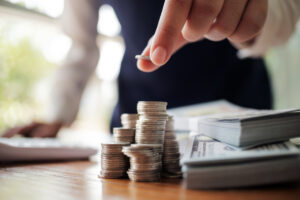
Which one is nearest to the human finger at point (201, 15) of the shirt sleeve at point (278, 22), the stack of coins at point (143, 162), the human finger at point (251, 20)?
the human finger at point (251, 20)

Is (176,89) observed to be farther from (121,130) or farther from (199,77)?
(121,130)

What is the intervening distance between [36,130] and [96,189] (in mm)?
977

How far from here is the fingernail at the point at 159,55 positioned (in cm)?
63

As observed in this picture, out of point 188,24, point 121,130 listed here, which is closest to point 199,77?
point 188,24

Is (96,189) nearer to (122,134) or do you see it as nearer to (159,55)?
(122,134)

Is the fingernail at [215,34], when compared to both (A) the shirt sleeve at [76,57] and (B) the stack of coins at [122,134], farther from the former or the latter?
(A) the shirt sleeve at [76,57]

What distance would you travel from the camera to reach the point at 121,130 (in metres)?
0.64

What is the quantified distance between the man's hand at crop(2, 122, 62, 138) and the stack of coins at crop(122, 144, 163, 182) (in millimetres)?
922

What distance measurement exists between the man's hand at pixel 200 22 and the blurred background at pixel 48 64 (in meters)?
1.00

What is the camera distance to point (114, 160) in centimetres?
58

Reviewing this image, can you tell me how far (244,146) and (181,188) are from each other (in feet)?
0.51

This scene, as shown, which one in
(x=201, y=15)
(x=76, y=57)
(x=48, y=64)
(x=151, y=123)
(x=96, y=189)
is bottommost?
(x=96, y=189)

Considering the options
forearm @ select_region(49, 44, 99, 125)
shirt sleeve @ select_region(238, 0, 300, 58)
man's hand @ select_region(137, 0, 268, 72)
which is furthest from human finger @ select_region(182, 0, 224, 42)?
forearm @ select_region(49, 44, 99, 125)

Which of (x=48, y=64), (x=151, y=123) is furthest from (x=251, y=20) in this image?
(x=48, y=64)
